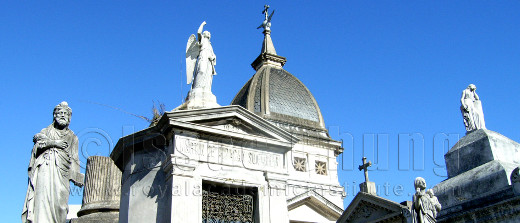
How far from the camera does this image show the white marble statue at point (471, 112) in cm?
1734

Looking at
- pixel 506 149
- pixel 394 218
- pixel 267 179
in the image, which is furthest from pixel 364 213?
pixel 267 179

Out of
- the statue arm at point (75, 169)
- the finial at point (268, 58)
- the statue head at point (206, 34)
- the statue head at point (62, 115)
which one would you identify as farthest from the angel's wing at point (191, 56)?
the finial at point (268, 58)

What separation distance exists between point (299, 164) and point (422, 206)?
15.7 meters

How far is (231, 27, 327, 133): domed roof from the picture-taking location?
2786cm

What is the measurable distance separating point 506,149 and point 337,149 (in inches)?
492

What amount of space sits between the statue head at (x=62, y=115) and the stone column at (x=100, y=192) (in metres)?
9.81

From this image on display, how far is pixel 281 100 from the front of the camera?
94.5 ft

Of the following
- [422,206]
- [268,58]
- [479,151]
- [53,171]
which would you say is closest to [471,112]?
[479,151]

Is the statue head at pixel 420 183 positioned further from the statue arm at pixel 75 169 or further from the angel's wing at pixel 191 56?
the statue arm at pixel 75 169

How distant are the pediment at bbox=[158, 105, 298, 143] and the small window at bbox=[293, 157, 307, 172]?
1461 cm

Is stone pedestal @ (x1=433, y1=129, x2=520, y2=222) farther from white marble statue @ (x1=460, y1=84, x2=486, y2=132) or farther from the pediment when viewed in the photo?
the pediment

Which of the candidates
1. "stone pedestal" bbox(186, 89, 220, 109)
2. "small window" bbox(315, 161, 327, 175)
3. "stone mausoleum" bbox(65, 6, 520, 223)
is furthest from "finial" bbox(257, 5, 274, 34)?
"stone pedestal" bbox(186, 89, 220, 109)

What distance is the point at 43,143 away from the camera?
22.6ft

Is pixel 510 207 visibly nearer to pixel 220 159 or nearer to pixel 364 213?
pixel 220 159
